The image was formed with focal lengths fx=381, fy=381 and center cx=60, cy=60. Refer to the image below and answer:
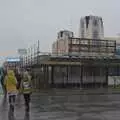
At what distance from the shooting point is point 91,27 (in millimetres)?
81000

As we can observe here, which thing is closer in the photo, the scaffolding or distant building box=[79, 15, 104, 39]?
the scaffolding

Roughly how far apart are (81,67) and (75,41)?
40.9 ft

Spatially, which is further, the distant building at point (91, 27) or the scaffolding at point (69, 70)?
the distant building at point (91, 27)

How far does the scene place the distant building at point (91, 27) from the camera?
80750mm

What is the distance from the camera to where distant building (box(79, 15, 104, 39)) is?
80.8 m

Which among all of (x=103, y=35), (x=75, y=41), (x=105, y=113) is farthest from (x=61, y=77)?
(x=103, y=35)

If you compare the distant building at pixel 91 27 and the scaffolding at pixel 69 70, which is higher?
the distant building at pixel 91 27

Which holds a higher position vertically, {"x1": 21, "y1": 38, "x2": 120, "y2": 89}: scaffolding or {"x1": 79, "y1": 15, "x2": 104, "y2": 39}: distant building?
{"x1": 79, "y1": 15, "x2": 104, "y2": 39}: distant building

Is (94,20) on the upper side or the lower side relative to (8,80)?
upper

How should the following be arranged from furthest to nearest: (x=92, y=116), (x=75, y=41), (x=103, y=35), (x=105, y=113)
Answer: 1. (x=103, y=35)
2. (x=75, y=41)
3. (x=105, y=113)
4. (x=92, y=116)

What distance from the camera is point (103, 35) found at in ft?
267

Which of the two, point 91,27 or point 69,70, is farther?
point 91,27

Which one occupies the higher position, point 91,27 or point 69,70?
point 91,27

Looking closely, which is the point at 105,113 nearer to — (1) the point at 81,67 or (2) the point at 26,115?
(2) the point at 26,115
